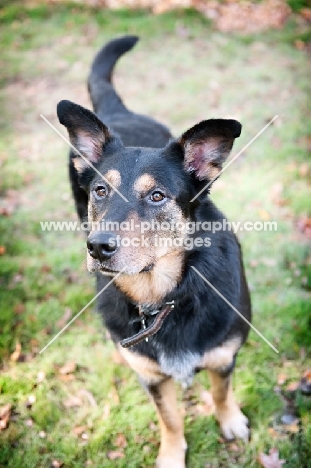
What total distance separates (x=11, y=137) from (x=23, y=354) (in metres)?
4.20

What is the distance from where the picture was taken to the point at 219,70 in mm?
7672

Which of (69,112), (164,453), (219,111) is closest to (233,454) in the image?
(164,453)

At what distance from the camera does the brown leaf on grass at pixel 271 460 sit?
8.96ft

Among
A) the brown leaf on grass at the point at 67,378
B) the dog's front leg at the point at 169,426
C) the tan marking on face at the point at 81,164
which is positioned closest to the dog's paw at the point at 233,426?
the dog's front leg at the point at 169,426

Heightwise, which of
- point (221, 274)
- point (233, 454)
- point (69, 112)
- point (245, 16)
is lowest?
point (233, 454)

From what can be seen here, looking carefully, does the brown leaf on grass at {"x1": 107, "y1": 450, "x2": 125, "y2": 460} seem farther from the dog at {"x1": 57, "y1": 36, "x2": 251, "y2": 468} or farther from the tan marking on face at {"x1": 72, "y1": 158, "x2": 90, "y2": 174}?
the tan marking on face at {"x1": 72, "y1": 158, "x2": 90, "y2": 174}

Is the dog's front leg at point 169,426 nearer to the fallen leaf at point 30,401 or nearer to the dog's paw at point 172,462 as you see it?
the dog's paw at point 172,462

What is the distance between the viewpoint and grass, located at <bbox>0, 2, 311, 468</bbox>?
121 inches

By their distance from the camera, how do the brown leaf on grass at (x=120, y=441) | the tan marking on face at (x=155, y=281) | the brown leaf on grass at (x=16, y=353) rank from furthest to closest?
the brown leaf on grass at (x=16, y=353) < the brown leaf on grass at (x=120, y=441) < the tan marking on face at (x=155, y=281)

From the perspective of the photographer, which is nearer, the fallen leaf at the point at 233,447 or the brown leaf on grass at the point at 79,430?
the fallen leaf at the point at 233,447

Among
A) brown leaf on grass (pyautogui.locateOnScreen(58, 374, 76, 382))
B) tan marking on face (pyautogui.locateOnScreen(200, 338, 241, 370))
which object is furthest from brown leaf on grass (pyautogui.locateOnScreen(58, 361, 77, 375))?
tan marking on face (pyautogui.locateOnScreen(200, 338, 241, 370))

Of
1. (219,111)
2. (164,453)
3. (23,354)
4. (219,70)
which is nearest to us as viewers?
(164,453)

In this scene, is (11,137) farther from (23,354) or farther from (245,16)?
(245,16)

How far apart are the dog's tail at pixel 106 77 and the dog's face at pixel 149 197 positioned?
139 cm
